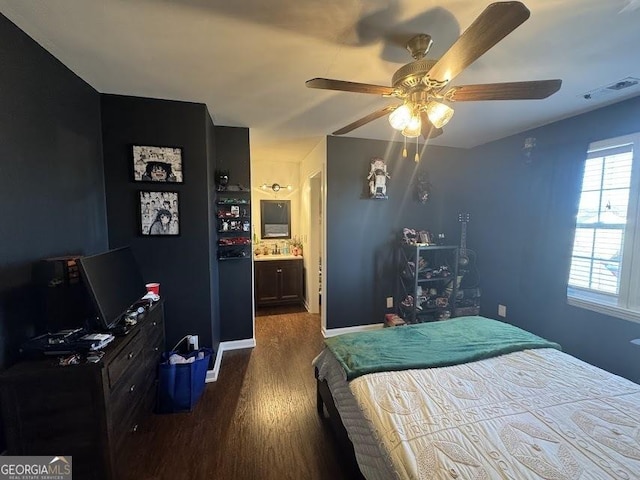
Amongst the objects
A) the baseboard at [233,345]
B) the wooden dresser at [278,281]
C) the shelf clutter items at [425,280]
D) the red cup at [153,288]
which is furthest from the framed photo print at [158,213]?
the shelf clutter items at [425,280]

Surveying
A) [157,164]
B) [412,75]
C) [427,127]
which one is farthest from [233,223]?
[412,75]

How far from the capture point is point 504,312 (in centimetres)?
342

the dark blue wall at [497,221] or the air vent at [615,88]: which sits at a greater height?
the air vent at [615,88]

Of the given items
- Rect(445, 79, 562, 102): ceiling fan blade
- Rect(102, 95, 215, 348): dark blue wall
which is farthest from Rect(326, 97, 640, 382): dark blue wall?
Rect(445, 79, 562, 102): ceiling fan blade

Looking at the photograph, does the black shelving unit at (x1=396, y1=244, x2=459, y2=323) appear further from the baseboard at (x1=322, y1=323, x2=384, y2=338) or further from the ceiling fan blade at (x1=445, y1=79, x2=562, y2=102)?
the ceiling fan blade at (x1=445, y1=79, x2=562, y2=102)

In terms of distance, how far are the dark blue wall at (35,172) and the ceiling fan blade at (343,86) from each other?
1.52 meters

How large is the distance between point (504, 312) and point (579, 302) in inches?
34.2

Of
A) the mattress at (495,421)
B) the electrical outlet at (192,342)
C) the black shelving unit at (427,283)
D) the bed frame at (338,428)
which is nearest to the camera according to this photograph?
the mattress at (495,421)

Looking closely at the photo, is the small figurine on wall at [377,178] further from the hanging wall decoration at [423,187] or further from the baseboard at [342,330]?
the baseboard at [342,330]

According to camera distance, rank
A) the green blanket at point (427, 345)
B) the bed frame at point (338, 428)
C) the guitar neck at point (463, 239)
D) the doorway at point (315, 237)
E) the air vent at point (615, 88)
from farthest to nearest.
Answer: the doorway at point (315, 237) < the guitar neck at point (463, 239) < the air vent at point (615, 88) < the green blanket at point (427, 345) < the bed frame at point (338, 428)

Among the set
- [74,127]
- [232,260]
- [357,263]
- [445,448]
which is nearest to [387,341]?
[445,448]

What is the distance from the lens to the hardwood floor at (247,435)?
1.61 meters

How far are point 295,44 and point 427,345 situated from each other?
2055 millimetres

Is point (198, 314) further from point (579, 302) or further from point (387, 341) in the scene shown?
point (579, 302)
